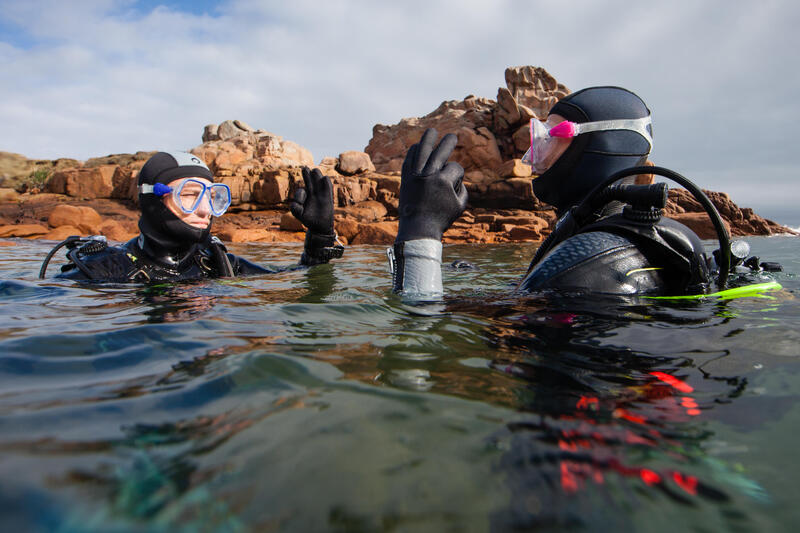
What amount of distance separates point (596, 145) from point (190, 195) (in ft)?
11.5

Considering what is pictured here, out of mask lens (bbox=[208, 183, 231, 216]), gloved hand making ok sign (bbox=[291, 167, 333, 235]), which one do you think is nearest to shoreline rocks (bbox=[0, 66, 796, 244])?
gloved hand making ok sign (bbox=[291, 167, 333, 235])

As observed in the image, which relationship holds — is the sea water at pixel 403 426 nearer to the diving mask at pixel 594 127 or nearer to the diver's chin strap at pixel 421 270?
the diver's chin strap at pixel 421 270

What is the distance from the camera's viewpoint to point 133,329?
6.15 ft

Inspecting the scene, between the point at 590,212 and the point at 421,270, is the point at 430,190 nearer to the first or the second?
the point at 421,270

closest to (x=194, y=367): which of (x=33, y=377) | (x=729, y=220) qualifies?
(x=33, y=377)

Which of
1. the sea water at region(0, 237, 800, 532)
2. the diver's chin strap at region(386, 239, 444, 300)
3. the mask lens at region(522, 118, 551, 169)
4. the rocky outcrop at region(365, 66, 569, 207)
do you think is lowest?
the sea water at region(0, 237, 800, 532)

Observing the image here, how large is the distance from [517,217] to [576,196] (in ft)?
50.1

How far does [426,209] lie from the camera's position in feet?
8.21

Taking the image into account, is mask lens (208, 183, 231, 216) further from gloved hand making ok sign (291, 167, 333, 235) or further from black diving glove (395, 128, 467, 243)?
black diving glove (395, 128, 467, 243)

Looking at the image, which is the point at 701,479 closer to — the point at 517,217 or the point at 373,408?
the point at 373,408

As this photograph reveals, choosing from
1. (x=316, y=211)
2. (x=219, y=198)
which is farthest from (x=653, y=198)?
(x=219, y=198)

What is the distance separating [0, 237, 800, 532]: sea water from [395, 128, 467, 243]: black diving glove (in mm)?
752

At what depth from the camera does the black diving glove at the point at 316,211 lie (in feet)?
15.4

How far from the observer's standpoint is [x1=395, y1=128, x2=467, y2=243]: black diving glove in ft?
8.07
